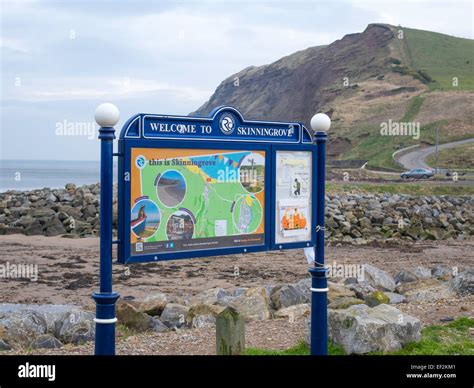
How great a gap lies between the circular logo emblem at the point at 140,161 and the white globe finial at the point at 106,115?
22.2 inches

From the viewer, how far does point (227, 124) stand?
7.52 metres

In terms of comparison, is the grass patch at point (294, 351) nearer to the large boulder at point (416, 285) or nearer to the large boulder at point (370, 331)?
the large boulder at point (370, 331)

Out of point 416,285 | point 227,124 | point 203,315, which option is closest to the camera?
point 227,124

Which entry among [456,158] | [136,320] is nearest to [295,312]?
[136,320]

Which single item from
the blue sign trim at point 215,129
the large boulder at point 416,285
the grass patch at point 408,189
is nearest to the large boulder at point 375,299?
the large boulder at point 416,285

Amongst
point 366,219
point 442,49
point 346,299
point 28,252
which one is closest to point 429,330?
point 346,299

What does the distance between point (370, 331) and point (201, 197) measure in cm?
257

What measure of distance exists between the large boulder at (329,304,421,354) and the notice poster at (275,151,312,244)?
1.06 meters

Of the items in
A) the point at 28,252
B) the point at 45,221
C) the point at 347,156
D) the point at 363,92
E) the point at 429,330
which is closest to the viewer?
the point at 429,330

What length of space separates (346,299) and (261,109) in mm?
131252

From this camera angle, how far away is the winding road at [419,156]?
6300 cm

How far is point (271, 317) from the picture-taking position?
11312 mm

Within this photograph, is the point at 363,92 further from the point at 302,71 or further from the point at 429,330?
the point at 429,330

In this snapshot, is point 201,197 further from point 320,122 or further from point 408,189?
point 408,189
